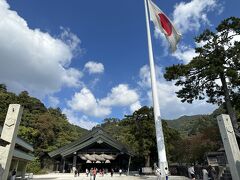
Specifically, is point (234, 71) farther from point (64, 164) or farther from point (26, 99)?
point (26, 99)

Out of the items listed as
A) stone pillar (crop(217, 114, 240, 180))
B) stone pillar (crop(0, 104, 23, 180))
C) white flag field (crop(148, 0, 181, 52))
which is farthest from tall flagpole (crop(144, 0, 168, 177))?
stone pillar (crop(0, 104, 23, 180))

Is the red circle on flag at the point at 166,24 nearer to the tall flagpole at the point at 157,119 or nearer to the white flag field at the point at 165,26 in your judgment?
the white flag field at the point at 165,26

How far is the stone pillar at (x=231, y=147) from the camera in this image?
12.0m

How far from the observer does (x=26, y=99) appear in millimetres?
69188

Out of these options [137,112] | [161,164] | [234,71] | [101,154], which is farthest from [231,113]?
[101,154]

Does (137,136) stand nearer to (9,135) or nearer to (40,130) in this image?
(9,135)

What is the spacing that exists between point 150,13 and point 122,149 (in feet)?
65.3

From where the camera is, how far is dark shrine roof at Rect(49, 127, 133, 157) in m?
33.3

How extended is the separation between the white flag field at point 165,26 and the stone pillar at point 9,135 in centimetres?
1154

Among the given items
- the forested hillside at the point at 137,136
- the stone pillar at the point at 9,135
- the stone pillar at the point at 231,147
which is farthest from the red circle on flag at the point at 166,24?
the forested hillside at the point at 137,136

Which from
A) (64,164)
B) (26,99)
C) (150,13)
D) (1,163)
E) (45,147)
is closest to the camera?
(1,163)

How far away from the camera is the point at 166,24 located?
19.0m

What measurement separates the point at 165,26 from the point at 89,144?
20532 mm

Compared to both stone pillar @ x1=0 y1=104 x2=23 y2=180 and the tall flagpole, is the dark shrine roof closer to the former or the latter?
the tall flagpole
